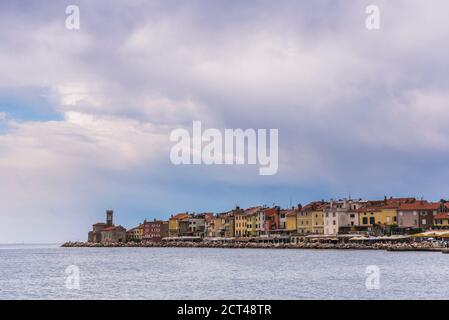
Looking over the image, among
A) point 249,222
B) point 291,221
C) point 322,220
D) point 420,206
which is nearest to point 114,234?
point 249,222

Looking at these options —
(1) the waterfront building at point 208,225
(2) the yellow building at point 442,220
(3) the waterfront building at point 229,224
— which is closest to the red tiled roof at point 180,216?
(1) the waterfront building at point 208,225

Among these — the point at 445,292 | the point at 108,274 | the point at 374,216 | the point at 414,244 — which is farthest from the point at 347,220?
the point at 445,292

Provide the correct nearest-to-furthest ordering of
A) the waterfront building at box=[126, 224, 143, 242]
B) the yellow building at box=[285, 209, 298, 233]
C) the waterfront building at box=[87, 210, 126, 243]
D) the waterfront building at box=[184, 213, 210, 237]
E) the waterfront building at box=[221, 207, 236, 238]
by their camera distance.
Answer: the yellow building at box=[285, 209, 298, 233] → the waterfront building at box=[221, 207, 236, 238] → the waterfront building at box=[184, 213, 210, 237] → the waterfront building at box=[126, 224, 143, 242] → the waterfront building at box=[87, 210, 126, 243]

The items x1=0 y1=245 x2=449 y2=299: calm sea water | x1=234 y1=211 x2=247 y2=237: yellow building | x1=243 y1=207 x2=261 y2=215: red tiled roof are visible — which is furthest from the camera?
x1=234 y1=211 x2=247 y2=237: yellow building

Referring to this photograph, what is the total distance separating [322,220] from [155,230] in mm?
68231

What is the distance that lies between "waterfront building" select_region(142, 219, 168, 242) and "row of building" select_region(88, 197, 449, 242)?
536cm

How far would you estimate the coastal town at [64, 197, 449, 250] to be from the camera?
329ft

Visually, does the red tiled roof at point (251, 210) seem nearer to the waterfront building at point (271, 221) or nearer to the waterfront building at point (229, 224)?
the waterfront building at point (229, 224)

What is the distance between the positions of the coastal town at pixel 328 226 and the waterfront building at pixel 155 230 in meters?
8.00

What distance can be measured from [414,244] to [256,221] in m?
42.8

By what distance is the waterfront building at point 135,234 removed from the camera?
591 feet

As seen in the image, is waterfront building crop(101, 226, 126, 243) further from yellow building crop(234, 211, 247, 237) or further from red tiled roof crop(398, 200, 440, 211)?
red tiled roof crop(398, 200, 440, 211)

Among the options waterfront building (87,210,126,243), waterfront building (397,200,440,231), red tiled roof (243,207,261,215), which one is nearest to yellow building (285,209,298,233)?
red tiled roof (243,207,261,215)
